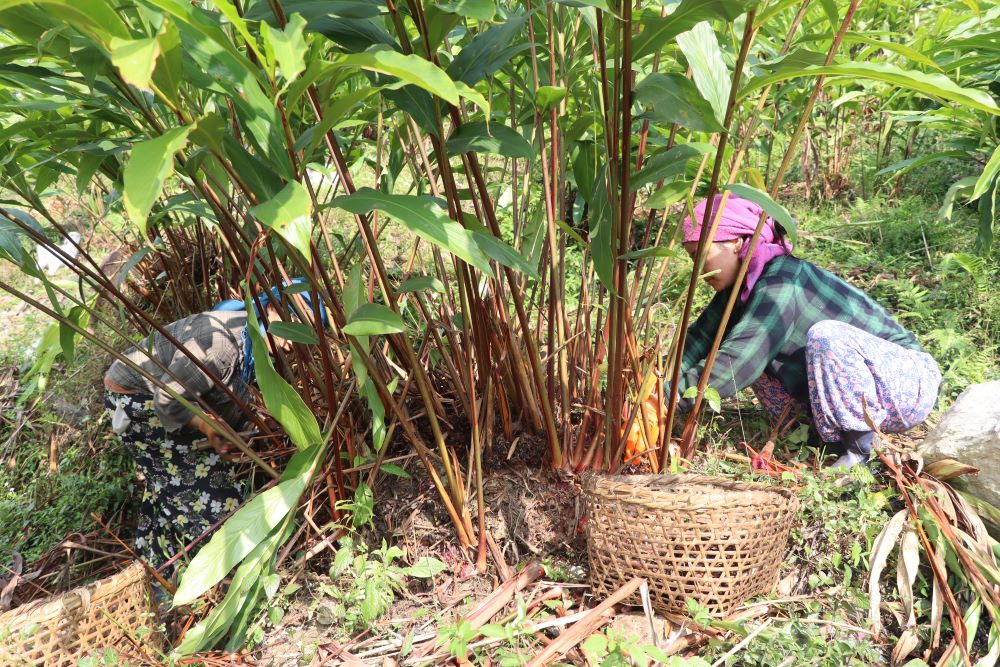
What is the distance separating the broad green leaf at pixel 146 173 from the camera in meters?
0.62

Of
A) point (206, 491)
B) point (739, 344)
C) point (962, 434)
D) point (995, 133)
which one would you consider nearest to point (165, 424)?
point (206, 491)

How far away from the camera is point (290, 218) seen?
0.71 m

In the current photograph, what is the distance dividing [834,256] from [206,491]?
196 cm

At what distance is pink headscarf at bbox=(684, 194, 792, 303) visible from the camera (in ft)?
4.81

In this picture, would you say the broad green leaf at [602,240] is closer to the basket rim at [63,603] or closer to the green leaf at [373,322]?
the green leaf at [373,322]

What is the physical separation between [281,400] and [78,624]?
597mm

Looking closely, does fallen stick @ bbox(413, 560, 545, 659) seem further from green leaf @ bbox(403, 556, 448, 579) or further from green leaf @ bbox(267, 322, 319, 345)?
green leaf @ bbox(267, 322, 319, 345)

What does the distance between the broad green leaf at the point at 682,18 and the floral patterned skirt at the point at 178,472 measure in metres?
1.26

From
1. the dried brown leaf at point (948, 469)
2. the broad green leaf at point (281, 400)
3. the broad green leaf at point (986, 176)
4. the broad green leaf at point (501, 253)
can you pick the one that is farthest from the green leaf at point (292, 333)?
the broad green leaf at point (986, 176)

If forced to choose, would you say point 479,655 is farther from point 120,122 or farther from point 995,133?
point 995,133

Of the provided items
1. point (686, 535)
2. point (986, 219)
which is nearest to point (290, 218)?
point (686, 535)

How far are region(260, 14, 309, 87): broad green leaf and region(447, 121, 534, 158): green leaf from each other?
0.31 metres

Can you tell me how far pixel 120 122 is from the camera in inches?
46.7

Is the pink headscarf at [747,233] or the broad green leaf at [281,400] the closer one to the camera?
the broad green leaf at [281,400]
